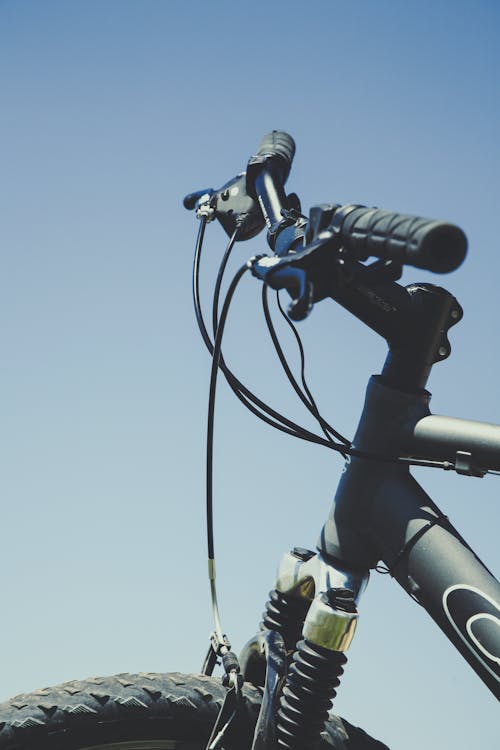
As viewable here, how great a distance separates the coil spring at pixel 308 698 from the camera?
116 inches

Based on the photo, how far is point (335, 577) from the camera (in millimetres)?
3129

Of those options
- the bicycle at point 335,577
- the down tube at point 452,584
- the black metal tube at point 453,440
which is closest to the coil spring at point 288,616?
the bicycle at point 335,577

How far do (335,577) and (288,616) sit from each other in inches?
9.9

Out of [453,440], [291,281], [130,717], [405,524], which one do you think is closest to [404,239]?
[291,281]

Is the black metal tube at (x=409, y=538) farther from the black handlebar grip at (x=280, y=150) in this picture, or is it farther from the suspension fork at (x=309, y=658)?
the black handlebar grip at (x=280, y=150)

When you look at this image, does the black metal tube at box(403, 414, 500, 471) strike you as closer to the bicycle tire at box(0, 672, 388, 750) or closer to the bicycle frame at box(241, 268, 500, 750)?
the bicycle frame at box(241, 268, 500, 750)

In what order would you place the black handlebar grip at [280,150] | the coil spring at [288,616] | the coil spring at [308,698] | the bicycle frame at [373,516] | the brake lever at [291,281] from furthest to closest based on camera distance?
the black handlebar grip at [280,150] < the coil spring at [288,616] < the coil spring at [308,698] < the bicycle frame at [373,516] < the brake lever at [291,281]

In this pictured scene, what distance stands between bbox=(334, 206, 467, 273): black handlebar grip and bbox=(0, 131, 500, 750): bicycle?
0.38 ft

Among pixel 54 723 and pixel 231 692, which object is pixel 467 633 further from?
pixel 54 723

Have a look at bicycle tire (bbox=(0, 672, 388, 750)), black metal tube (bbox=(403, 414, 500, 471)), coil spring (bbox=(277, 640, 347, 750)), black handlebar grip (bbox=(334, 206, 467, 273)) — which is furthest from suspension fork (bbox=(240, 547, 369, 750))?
black handlebar grip (bbox=(334, 206, 467, 273))

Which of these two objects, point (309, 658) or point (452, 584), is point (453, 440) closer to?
point (452, 584)

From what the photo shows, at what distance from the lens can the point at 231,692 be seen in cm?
310

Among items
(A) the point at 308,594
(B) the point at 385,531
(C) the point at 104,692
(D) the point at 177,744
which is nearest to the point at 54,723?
(C) the point at 104,692

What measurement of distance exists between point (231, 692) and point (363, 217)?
57.8 inches
